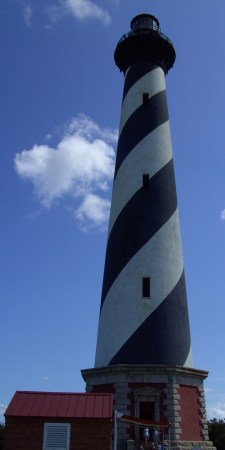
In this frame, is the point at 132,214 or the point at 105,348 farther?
the point at 132,214

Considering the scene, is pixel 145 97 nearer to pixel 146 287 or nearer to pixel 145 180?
pixel 145 180

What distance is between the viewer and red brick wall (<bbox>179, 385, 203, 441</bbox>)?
51.2ft

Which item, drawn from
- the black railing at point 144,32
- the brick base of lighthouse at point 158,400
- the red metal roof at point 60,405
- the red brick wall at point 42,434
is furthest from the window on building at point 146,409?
the black railing at point 144,32

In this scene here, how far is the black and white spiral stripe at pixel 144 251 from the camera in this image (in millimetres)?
16781

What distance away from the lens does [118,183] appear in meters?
20.0

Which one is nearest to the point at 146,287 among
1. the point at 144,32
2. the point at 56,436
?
the point at 56,436

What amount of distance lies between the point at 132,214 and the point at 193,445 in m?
8.08

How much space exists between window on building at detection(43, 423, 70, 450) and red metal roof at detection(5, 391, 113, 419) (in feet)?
0.73

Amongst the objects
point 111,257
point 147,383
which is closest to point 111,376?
point 147,383

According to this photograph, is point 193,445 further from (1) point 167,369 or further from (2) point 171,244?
(2) point 171,244

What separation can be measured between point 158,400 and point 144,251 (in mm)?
5106

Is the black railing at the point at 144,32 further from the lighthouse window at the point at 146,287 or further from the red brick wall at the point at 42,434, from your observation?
the red brick wall at the point at 42,434

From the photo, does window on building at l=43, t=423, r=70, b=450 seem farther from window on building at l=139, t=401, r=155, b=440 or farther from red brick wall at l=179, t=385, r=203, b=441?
red brick wall at l=179, t=385, r=203, b=441

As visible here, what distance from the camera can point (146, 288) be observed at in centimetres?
1747
